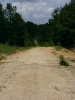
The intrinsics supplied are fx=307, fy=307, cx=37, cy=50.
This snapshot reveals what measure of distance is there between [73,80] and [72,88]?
6.86 feet

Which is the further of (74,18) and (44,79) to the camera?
(74,18)

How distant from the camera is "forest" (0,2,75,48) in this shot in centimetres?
6420

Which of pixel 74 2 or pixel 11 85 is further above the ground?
pixel 74 2

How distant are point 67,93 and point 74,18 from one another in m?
51.7

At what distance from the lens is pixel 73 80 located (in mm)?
12805

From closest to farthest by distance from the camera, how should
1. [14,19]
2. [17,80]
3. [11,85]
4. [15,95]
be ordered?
1. [15,95]
2. [11,85]
3. [17,80]
4. [14,19]

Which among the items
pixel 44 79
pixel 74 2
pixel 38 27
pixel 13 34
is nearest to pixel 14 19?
pixel 13 34

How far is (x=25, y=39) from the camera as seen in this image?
81938 mm

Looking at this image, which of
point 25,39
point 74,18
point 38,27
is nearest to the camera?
point 74,18

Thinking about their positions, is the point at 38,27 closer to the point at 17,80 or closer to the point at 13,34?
the point at 13,34

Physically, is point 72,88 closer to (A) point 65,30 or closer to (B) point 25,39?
(A) point 65,30

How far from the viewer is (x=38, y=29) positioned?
109438 mm

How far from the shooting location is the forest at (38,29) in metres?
64.2

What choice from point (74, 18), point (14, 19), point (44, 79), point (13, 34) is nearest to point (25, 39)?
point (13, 34)
